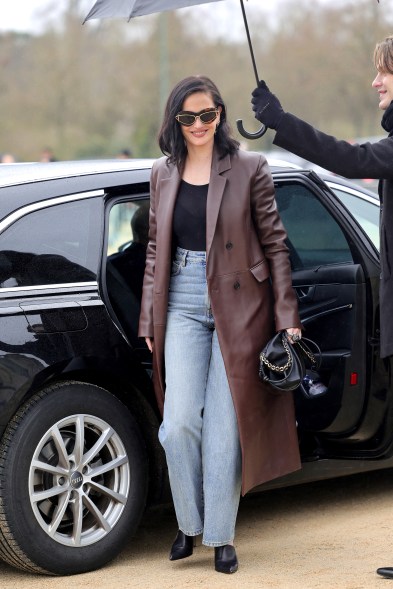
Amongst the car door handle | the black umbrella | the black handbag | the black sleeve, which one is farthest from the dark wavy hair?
the car door handle

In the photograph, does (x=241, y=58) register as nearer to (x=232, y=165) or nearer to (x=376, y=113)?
(x=376, y=113)

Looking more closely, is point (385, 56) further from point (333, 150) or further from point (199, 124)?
point (199, 124)

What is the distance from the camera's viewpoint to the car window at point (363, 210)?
208 inches

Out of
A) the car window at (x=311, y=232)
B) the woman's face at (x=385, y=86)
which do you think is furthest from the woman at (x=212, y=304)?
the car window at (x=311, y=232)

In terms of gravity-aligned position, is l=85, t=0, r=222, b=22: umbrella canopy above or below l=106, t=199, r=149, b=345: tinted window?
above

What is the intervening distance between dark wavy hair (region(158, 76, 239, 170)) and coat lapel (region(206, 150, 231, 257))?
67 mm

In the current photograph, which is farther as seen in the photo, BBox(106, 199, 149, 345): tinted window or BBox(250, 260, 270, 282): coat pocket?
BBox(106, 199, 149, 345): tinted window

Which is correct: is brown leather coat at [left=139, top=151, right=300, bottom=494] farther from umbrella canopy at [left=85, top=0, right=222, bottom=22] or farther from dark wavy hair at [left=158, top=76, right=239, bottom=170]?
umbrella canopy at [left=85, top=0, right=222, bottom=22]

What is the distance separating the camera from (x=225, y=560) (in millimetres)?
4422

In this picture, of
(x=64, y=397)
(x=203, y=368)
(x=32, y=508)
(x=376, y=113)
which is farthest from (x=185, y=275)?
(x=376, y=113)

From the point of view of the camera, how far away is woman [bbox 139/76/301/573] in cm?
430

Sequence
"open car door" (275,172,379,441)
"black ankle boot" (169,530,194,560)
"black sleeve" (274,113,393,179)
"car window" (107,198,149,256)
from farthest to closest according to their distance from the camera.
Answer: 1. "car window" (107,198,149,256)
2. "open car door" (275,172,379,441)
3. "black ankle boot" (169,530,194,560)
4. "black sleeve" (274,113,393,179)

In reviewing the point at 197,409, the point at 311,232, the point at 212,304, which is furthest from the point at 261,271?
the point at 311,232

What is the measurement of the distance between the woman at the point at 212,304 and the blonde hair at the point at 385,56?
0.61 meters
